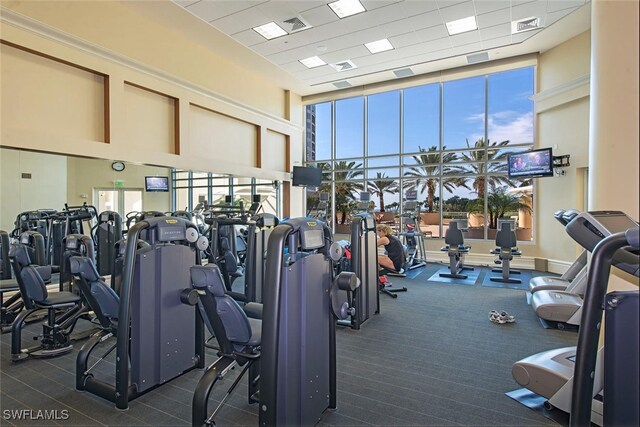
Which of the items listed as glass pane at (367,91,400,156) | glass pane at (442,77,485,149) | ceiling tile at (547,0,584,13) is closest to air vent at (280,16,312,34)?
ceiling tile at (547,0,584,13)

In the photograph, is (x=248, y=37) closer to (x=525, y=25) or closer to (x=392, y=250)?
(x=392, y=250)

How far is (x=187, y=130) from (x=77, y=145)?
2.34 metres

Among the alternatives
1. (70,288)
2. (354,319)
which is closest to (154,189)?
(70,288)

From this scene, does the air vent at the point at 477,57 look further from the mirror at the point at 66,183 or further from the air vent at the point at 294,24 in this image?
the mirror at the point at 66,183

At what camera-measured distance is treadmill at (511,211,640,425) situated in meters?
1.67

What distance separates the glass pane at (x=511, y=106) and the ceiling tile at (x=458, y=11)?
3211 mm

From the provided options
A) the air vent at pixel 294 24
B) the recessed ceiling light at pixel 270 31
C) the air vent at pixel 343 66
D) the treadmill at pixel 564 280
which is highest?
the air vent at pixel 343 66

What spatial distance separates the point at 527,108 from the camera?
28.1 ft

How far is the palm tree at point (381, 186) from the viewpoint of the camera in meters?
10.3

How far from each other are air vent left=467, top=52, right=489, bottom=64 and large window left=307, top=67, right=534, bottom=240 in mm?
704

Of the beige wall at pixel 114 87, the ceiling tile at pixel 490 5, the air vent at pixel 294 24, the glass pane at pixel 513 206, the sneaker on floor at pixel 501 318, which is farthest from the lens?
the glass pane at pixel 513 206

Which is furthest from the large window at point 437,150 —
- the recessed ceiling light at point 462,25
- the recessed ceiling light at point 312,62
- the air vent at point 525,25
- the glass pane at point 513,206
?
the recessed ceiling light at point 462,25

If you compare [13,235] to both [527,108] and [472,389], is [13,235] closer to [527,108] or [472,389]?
[472,389]

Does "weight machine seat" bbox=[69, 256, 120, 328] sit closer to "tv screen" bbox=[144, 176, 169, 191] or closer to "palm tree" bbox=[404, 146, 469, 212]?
"tv screen" bbox=[144, 176, 169, 191]
